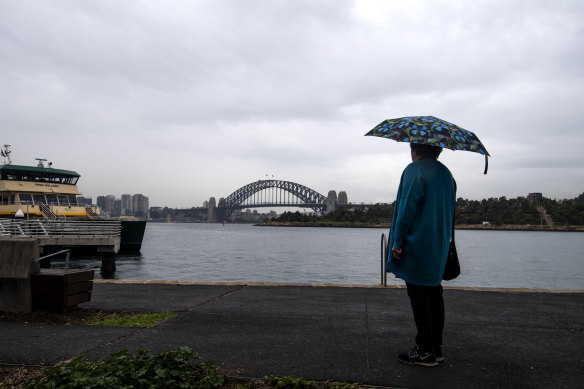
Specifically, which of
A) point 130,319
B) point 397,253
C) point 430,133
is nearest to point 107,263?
point 130,319

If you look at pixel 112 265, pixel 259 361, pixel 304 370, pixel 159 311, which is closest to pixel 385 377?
pixel 304 370

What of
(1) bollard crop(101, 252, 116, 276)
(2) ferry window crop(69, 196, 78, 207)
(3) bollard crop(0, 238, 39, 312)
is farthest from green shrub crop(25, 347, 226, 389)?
(2) ferry window crop(69, 196, 78, 207)

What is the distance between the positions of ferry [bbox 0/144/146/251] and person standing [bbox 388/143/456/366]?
28700mm

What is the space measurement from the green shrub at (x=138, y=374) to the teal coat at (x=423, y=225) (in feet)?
5.53

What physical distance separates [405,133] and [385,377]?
6.17 feet

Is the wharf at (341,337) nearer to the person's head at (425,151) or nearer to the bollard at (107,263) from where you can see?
the person's head at (425,151)

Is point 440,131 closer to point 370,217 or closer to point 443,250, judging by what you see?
point 443,250

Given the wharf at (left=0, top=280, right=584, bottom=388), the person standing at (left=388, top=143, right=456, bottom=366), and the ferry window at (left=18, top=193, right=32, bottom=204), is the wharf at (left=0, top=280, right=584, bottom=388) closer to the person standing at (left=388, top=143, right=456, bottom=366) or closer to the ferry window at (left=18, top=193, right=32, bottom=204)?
the person standing at (left=388, top=143, right=456, bottom=366)

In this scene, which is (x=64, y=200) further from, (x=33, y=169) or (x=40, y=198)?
(x=33, y=169)

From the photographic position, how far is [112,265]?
73.3 ft

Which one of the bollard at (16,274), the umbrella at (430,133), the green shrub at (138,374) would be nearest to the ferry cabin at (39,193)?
the bollard at (16,274)

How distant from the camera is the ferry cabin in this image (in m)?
28.6

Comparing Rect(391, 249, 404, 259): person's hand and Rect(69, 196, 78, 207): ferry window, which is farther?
Rect(69, 196, 78, 207): ferry window

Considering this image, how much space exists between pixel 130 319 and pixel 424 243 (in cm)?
340
